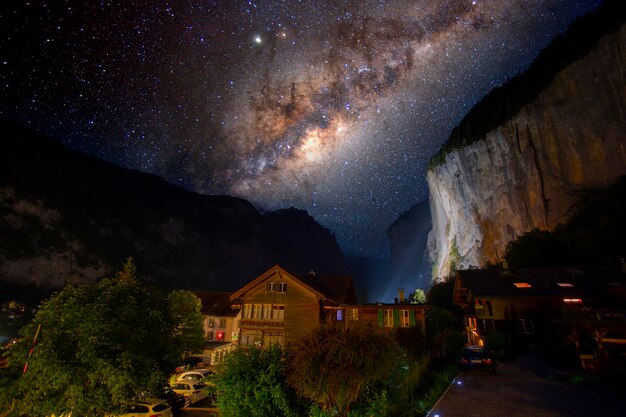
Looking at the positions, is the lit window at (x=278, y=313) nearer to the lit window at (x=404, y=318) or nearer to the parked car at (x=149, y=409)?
the lit window at (x=404, y=318)

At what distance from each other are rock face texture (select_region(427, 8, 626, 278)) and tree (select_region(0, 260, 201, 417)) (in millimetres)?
59631

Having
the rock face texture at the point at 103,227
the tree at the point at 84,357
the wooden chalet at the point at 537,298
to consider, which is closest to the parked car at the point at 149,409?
the tree at the point at 84,357

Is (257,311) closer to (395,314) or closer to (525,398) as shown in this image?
(395,314)

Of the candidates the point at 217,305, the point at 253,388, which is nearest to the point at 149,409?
the point at 253,388

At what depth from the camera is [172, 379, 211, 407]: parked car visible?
21.1m

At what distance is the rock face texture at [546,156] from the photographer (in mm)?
Result: 46688

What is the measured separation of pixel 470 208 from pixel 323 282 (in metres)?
44.8

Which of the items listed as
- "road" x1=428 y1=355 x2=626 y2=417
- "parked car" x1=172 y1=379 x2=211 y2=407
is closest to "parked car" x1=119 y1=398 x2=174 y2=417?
"parked car" x1=172 y1=379 x2=211 y2=407

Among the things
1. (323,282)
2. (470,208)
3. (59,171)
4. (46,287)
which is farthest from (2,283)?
(470,208)

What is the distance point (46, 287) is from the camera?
82375mm

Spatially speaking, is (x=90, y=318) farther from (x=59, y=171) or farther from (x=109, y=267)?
(x=59, y=171)

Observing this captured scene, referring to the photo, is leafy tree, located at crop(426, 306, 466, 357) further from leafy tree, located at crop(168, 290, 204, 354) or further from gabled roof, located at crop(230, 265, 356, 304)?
leafy tree, located at crop(168, 290, 204, 354)

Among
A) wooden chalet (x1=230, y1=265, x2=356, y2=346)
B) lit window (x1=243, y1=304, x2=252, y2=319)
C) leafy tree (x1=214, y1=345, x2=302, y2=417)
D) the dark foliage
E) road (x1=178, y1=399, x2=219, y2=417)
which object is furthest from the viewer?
the dark foliage

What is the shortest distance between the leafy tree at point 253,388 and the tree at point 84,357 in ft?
17.7
